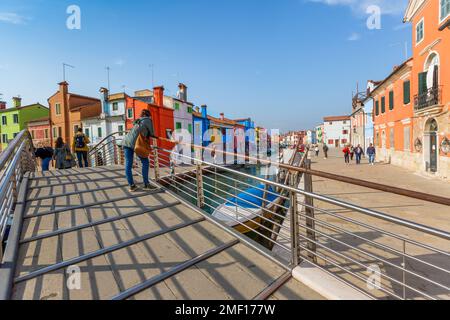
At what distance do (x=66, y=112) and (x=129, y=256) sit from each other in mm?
36784

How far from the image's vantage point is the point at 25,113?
128 ft

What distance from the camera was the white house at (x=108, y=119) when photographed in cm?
2977

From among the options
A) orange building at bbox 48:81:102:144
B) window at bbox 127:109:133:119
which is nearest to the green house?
orange building at bbox 48:81:102:144

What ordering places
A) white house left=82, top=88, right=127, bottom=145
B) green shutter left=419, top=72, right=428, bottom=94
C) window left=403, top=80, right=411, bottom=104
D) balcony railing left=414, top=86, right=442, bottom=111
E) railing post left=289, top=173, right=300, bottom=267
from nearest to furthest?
railing post left=289, top=173, right=300, bottom=267, balcony railing left=414, top=86, right=442, bottom=111, green shutter left=419, top=72, right=428, bottom=94, window left=403, top=80, right=411, bottom=104, white house left=82, top=88, right=127, bottom=145

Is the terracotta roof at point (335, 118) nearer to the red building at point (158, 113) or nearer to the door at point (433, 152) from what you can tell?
the red building at point (158, 113)

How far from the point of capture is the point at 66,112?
107ft

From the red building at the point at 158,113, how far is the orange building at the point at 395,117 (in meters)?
18.9

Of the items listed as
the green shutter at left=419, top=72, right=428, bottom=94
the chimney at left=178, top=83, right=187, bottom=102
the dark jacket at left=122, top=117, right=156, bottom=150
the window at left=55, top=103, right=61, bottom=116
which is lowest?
the dark jacket at left=122, top=117, right=156, bottom=150

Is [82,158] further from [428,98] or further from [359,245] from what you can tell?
[428,98]

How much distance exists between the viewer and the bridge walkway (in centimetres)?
226

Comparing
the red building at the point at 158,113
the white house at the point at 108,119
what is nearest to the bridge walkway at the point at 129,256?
the red building at the point at 158,113

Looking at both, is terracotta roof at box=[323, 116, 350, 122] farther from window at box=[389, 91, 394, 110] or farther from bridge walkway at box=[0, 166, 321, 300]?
bridge walkway at box=[0, 166, 321, 300]

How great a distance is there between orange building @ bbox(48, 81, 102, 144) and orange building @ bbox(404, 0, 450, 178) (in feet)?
112
